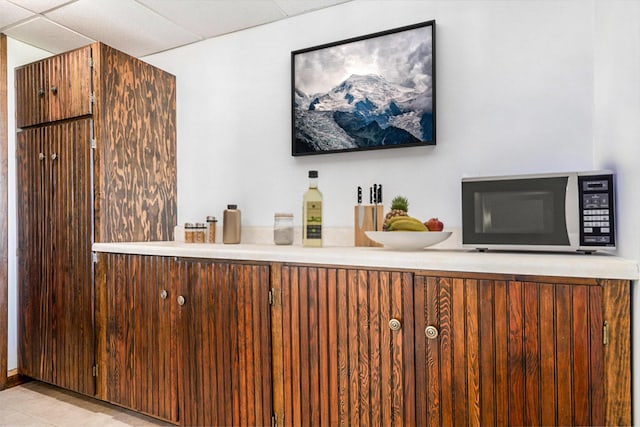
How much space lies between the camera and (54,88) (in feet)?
7.95

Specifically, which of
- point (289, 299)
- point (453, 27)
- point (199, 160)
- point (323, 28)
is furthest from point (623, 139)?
point (199, 160)

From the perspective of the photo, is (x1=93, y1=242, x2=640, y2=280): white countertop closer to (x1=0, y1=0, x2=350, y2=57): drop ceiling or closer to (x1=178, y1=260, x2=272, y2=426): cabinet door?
(x1=178, y1=260, x2=272, y2=426): cabinet door

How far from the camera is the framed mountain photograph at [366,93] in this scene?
1959 millimetres

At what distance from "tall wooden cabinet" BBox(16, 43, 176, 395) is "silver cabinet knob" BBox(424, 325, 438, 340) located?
190cm

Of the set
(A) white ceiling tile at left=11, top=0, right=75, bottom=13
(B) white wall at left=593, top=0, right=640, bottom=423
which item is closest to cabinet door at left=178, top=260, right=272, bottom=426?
(B) white wall at left=593, top=0, right=640, bottom=423

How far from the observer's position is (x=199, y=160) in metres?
2.66

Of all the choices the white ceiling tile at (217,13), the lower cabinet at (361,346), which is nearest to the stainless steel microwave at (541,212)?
the lower cabinet at (361,346)

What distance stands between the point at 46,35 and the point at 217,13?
4.04 ft

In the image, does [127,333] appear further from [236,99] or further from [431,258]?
[431,258]

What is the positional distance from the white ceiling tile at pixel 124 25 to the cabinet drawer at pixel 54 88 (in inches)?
8.2

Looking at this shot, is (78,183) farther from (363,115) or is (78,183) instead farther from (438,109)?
(438,109)

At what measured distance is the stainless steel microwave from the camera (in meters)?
1.35

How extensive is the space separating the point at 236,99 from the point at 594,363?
225 cm

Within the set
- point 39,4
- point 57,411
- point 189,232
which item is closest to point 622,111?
point 189,232
